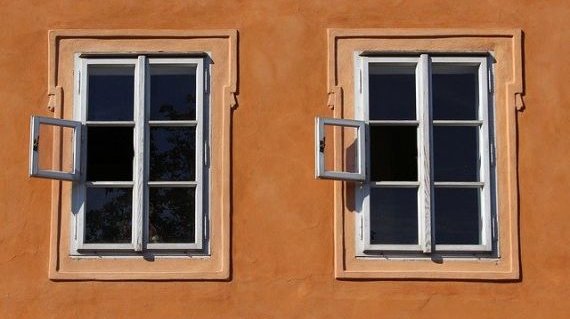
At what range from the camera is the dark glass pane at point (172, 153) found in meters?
8.42

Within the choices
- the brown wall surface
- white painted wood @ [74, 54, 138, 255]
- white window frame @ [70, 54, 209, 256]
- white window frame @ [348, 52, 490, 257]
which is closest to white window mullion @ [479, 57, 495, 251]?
white window frame @ [348, 52, 490, 257]

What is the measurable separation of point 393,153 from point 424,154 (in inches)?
8.7

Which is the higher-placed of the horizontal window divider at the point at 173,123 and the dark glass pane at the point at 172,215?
the horizontal window divider at the point at 173,123

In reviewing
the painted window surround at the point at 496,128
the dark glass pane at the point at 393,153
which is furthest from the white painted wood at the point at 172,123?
the dark glass pane at the point at 393,153

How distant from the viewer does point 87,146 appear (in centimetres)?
844

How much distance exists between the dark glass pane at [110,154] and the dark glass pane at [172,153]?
0.16 metres

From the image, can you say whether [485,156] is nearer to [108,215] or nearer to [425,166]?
[425,166]

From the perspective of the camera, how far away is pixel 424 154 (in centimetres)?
833

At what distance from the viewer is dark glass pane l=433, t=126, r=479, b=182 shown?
27.7 ft

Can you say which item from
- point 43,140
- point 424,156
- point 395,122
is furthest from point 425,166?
point 43,140

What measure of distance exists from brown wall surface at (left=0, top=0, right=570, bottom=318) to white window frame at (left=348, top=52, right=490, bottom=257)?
0.70ft

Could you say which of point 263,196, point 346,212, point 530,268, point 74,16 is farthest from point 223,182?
point 530,268

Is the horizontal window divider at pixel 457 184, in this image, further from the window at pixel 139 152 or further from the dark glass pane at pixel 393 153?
the window at pixel 139 152

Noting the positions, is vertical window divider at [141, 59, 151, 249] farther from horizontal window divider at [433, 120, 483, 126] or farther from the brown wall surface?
horizontal window divider at [433, 120, 483, 126]
